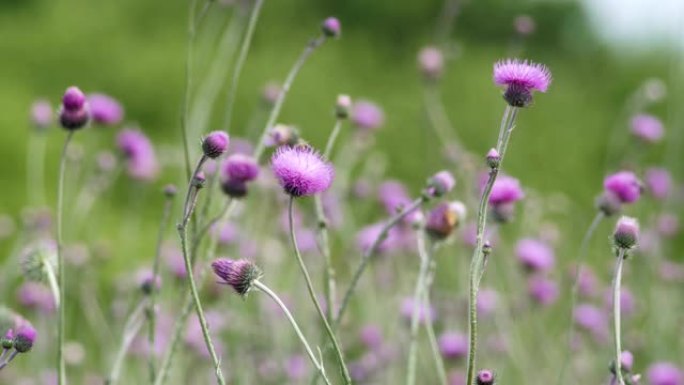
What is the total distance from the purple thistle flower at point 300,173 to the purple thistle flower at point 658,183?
1526 mm

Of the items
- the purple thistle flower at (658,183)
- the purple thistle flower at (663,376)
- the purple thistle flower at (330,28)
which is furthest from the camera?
the purple thistle flower at (658,183)

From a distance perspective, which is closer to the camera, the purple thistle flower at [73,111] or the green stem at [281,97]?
the purple thistle flower at [73,111]

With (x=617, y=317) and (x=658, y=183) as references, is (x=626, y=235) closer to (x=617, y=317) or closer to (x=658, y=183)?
(x=617, y=317)

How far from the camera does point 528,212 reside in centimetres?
212

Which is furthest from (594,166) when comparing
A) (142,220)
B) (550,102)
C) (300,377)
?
(300,377)

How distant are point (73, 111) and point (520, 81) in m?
0.45

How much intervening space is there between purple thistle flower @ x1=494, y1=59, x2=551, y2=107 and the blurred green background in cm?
346

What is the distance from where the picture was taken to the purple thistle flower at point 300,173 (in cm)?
80

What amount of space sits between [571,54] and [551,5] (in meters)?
0.34

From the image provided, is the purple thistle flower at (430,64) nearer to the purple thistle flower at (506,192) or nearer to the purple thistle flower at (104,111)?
the purple thistle flower at (104,111)

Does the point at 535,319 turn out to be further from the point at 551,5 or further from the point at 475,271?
the point at 551,5

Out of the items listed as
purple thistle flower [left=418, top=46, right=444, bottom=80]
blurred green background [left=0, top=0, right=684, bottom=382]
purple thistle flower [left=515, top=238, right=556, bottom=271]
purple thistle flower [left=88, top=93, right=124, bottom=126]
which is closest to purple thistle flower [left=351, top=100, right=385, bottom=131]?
purple thistle flower [left=418, top=46, right=444, bottom=80]

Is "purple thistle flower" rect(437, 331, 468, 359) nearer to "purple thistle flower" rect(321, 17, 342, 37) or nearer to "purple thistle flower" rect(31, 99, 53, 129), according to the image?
"purple thistle flower" rect(321, 17, 342, 37)

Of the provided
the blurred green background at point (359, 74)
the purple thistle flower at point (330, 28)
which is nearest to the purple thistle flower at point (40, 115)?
the purple thistle flower at point (330, 28)
